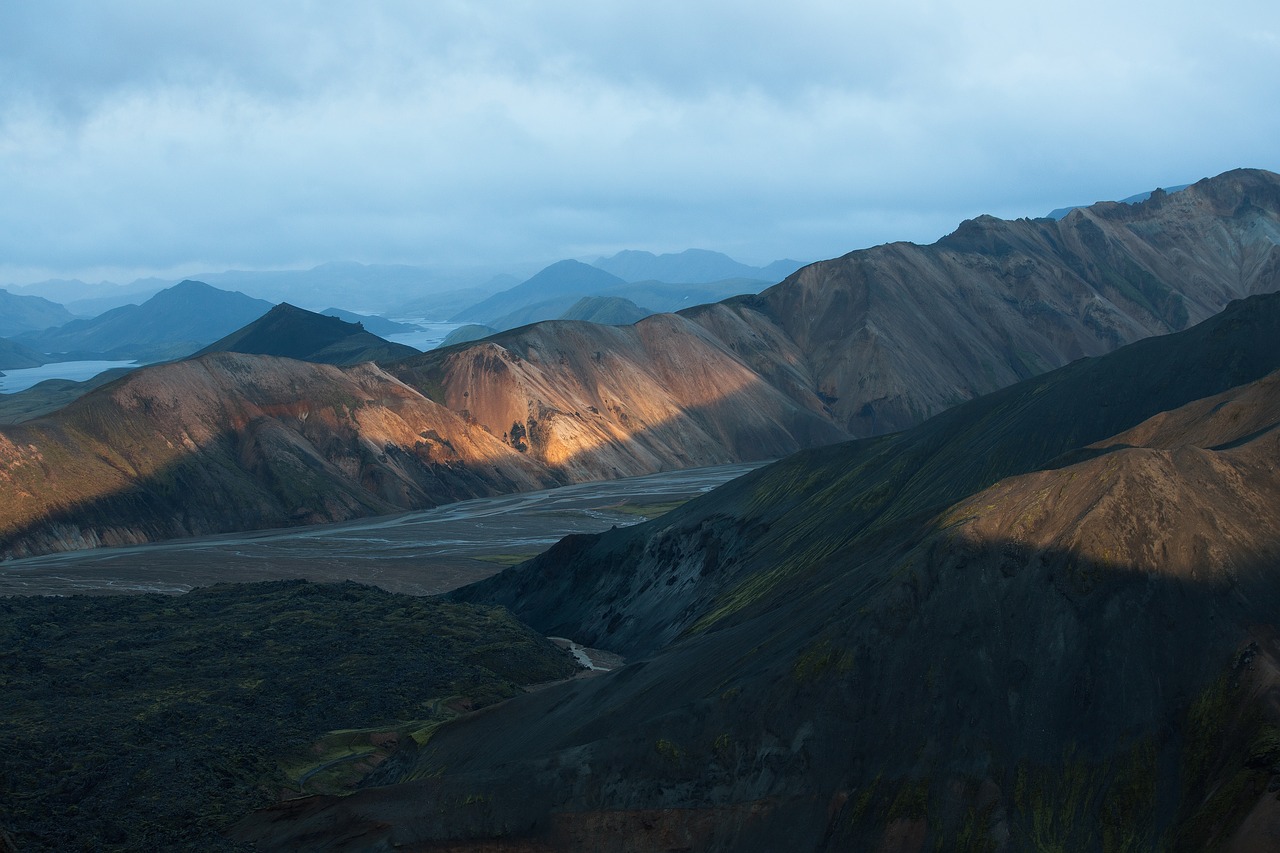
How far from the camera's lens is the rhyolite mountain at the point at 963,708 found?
1033 inches

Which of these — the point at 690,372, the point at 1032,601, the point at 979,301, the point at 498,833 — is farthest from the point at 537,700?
the point at 979,301

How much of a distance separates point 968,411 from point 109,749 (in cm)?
4486

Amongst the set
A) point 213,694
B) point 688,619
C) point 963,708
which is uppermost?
point 963,708

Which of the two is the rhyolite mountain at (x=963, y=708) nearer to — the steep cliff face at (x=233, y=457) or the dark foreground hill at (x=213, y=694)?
the dark foreground hill at (x=213, y=694)

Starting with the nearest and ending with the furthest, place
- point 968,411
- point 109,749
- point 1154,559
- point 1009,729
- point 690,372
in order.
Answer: point 1009,729
point 1154,559
point 109,749
point 968,411
point 690,372

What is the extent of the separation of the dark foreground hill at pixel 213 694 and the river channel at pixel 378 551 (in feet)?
40.2

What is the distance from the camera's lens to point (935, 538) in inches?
1326

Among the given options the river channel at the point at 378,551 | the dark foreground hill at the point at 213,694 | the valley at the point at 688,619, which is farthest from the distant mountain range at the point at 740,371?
the dark foreground hill at the point at 213,694

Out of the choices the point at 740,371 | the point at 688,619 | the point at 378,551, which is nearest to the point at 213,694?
the point at 688,619

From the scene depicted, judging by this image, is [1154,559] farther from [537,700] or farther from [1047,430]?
[1047,430]

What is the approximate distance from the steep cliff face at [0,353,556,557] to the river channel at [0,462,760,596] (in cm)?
375

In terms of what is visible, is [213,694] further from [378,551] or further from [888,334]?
[888,334]

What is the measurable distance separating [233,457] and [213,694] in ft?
231

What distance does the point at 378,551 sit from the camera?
9375cm
